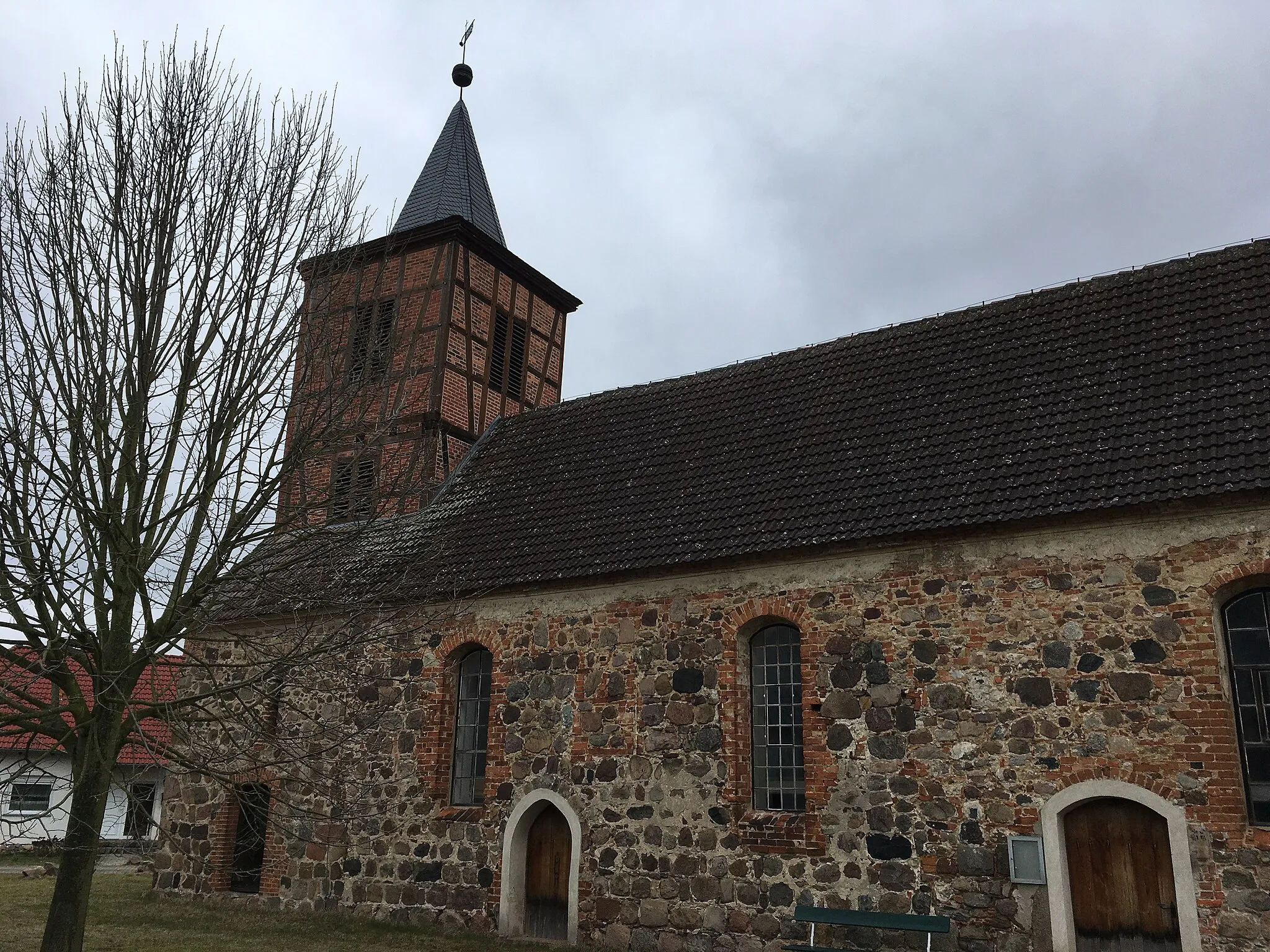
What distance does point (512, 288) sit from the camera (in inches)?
839

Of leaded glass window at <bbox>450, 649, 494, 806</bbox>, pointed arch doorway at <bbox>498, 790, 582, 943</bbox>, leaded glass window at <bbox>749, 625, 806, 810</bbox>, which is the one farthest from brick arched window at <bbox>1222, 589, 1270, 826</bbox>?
leaded glass window at <bbox>450, 649, 494, 806</bbox>

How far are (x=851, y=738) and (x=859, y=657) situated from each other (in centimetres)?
82

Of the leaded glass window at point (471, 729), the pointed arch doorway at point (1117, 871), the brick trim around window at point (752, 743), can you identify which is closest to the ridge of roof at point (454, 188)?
the leaded glass window at point (471, 729)

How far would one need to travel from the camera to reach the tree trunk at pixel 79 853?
777cm

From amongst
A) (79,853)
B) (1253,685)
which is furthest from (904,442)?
(79,853)

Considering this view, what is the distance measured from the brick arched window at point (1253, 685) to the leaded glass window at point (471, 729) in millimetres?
8239

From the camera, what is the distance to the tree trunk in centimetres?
777

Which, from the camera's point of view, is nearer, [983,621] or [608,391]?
[983,621]

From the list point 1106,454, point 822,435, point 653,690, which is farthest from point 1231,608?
point 653,690

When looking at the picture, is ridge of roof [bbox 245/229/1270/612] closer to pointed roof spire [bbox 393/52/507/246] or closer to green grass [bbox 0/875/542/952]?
green grass [bbox 0/875/542/952]

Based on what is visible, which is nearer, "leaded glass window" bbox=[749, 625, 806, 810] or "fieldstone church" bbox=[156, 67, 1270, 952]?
"fieldstone church" bbox=[156, 67, 1270, 952]

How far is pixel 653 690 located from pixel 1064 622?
4.47m

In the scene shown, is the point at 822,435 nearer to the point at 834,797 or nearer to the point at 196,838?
the point at 834,797

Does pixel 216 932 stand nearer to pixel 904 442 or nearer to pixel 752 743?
pixel 752 743
